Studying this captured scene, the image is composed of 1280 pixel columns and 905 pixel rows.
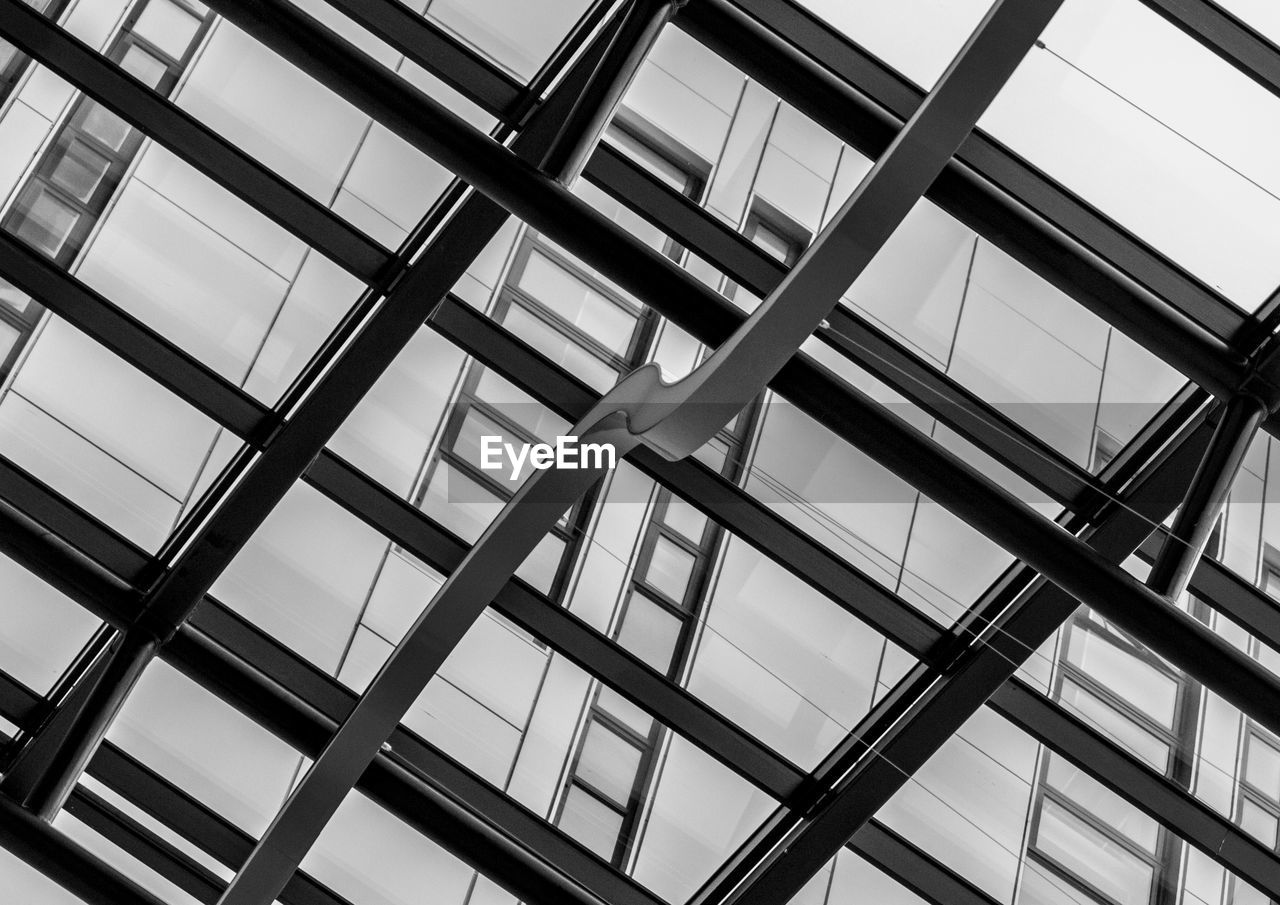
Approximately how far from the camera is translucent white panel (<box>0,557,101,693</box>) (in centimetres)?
1531

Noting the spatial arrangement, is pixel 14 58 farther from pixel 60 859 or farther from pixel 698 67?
pixel 60 859

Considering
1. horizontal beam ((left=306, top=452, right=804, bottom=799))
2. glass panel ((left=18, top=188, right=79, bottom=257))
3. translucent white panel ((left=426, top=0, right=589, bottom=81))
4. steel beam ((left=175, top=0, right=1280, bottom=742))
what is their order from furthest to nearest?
horizontal beam ((left=306, top=452, right=804, bottom=799)) → glass panel ((left=18, top=188, right=79, bottom=257)) → translucent white panel ((left=426, top=0, right=589, bottom=81)) → steel beam ((left=175, top=0, right=1280, bottom=742))

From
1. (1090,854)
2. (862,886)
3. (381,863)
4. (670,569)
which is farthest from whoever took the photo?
(381,863)

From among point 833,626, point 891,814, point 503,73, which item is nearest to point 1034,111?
point 503,73

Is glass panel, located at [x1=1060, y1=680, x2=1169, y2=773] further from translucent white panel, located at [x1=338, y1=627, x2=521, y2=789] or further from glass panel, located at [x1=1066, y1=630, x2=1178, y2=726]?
translucent white panel, located at [x1=338, y1=627, x2=521, y2=789]

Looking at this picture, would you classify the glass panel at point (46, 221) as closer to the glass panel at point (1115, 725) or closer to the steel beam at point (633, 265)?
the steel beam at point (633, 265)

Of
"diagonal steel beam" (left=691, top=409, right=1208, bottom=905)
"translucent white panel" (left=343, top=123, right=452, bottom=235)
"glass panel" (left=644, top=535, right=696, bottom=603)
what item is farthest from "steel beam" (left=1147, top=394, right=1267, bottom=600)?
"translucent white panel" (left=343, top=123, right=452, bottom=235)

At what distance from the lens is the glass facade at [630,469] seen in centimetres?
1192

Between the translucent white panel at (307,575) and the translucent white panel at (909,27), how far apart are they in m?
6.88

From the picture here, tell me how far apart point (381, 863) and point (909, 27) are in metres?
10.3

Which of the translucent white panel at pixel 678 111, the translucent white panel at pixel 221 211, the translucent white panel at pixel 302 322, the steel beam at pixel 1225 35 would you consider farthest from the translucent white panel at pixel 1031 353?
the translucent white panel at pixel 221 211

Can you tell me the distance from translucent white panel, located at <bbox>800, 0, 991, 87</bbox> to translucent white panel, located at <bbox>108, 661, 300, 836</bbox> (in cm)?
938

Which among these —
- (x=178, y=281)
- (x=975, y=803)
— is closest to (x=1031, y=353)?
(x=975, y=803)

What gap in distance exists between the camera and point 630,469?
14.2 m
